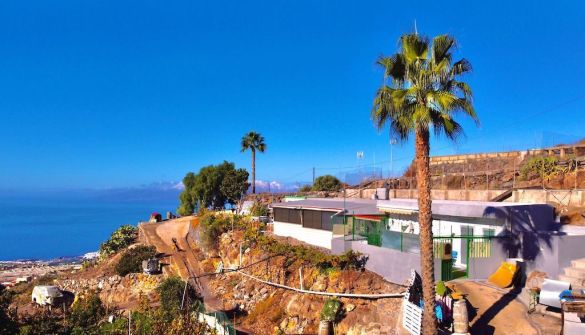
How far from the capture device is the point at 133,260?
121 ft

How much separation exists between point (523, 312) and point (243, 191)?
2044 inches

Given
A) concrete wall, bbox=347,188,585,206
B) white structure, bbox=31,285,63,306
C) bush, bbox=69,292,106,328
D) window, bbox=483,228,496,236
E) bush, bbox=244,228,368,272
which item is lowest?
white structure, bbox=31,285,63,306

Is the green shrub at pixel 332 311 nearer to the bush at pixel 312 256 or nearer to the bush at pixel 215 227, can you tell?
the bush at pixel 312 256

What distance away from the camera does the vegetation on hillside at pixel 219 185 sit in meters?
64.6

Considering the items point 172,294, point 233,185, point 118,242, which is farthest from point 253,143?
point 172,294

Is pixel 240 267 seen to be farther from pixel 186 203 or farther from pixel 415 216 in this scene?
pixel 186 203

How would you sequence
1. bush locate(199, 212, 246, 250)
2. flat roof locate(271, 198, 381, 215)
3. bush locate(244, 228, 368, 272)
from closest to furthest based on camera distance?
bush locate(244, 228, 368, 272) < flat roof locate(271, 198, 381, 215) < bush locate(199, 212, 246, 250)

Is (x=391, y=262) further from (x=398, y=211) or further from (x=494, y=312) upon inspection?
(x=398, y=211)

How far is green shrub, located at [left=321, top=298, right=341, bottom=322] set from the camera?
770 inches

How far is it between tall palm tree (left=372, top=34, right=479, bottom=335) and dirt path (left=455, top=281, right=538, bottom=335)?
9.41ft

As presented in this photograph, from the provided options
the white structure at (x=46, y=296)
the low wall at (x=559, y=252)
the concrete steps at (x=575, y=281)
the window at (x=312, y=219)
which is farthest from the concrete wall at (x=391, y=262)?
the white structure at (x=46, y=296)

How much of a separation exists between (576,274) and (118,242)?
46.0 meters

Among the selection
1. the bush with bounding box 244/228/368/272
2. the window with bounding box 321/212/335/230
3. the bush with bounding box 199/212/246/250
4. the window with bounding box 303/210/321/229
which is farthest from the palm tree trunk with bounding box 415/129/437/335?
the bush with bounding box 199/212/246/250

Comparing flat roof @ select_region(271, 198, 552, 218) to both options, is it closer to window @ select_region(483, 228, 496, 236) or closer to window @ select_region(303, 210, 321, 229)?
window @ select_region(303, 210, 321, 229)
